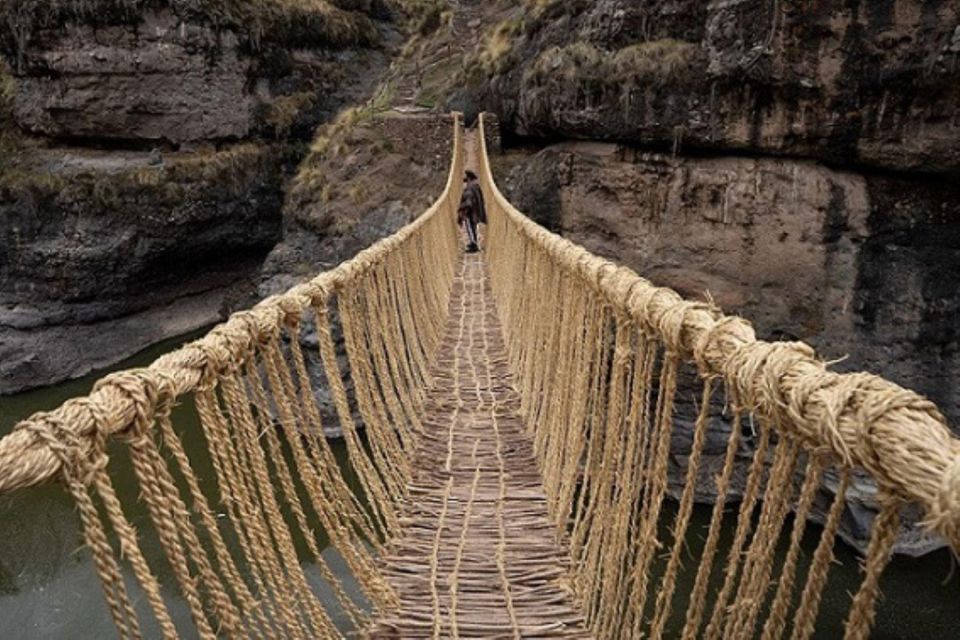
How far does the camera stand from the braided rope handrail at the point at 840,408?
611 millimetres

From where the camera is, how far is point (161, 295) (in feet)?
46.5

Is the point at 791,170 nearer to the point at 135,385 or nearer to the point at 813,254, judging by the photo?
the point at 813,254

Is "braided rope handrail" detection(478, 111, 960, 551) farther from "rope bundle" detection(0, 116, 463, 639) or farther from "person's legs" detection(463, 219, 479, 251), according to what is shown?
"person's legs" detection(463, 219, 479, 251)

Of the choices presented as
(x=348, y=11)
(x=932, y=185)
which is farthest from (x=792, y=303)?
(x=348, y=11)

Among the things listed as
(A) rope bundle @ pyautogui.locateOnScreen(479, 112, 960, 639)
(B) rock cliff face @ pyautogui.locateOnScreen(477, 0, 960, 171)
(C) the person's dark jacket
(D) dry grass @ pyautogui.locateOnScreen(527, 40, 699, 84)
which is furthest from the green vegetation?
(A) rope bundle @ pyautogui.locateOnScreen(479, 112, 960, 639)

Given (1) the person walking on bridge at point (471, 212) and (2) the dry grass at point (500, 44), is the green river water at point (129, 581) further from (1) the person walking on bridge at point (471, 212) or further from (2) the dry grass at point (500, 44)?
(2) the dry grass at point (500, 44)

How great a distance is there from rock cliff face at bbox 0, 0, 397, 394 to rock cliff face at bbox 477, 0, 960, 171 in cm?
678

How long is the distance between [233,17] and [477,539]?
14.4 m

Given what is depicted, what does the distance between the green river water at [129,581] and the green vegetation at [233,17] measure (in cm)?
836

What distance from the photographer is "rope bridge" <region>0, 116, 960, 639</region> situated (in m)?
0.80

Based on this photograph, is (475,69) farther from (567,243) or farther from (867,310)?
(567,243)

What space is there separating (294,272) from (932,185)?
321 inches

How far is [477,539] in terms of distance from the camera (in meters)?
2.16

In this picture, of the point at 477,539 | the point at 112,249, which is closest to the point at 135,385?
the point at 477,539
